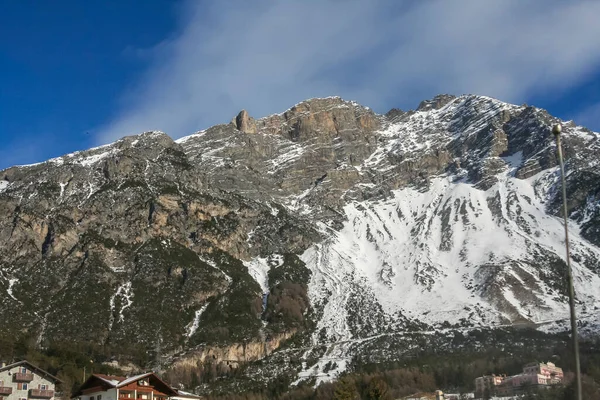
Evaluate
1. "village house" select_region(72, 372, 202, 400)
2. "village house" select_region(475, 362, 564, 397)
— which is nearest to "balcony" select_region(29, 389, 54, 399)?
"village house" select_region(72, 372, 202, 400)

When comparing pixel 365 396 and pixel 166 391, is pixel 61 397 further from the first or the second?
pixel 365 396

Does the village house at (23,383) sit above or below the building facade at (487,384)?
above

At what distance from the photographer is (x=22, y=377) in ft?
318

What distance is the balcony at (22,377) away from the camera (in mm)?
96444

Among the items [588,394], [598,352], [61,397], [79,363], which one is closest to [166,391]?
[61,397]

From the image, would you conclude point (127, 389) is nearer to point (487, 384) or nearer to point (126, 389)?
point (126, 389)

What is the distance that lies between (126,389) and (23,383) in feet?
60.9

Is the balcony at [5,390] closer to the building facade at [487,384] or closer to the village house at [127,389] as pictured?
the village house at [127,389]

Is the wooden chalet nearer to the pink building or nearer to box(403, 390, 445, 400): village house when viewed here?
box(403, 390, 445, 400): village house

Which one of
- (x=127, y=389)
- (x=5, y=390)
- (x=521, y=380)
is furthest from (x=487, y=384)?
(x=5, y=390)

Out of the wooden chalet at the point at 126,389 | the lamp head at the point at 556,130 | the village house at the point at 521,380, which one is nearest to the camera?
the lamp head at the point at 556,130

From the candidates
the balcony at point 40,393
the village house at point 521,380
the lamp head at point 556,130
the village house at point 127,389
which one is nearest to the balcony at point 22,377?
the balcony at point 40,393

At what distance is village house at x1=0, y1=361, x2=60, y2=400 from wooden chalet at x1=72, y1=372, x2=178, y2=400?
721 cm

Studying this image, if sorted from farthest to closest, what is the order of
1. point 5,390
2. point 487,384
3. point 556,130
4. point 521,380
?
point 521,380
point 487,384
point 5,390
point 556,130
